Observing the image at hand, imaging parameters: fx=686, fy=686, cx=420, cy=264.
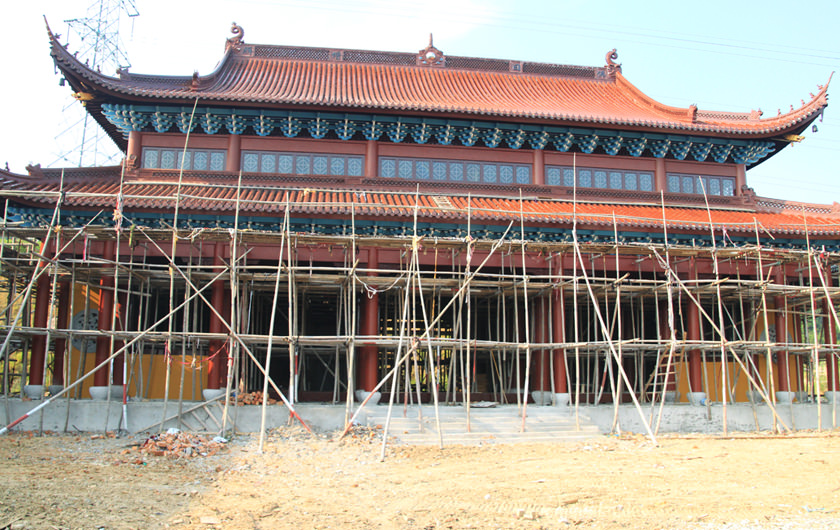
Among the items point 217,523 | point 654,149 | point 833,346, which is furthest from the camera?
point 654,149

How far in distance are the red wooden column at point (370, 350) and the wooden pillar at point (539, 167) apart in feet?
16.8

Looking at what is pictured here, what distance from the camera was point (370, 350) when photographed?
47.6ft

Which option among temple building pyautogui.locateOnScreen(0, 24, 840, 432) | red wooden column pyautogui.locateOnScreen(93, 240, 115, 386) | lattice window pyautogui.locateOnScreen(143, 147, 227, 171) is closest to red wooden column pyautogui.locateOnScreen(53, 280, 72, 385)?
temple building pyautogui.locateOnScreen(0, 24, 840, 432)

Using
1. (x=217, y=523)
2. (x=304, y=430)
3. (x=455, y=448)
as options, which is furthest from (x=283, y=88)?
(x=217, y=523)

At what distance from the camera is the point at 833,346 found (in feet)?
48.3

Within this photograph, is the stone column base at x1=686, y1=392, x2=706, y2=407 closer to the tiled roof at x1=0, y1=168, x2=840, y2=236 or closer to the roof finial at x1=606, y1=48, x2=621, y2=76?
the tiled roof at x1=0, y1=168, x2=840, y2=236

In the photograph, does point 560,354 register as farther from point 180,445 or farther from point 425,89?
point 425,89

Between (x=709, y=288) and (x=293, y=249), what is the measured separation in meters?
8.95

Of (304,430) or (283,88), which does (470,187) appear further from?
(304,430)

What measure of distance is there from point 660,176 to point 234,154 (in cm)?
1099

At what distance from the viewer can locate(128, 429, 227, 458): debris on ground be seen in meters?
10.8

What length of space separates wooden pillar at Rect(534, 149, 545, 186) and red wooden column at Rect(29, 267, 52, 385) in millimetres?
11415

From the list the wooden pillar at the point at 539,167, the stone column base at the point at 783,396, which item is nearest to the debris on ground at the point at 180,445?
the wooden pillar at the point at 539,167

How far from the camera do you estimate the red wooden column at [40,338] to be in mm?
13512
